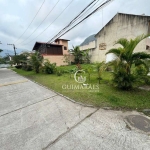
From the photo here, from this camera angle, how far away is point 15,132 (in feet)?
7.52

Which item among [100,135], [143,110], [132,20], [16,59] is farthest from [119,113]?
[16,59]

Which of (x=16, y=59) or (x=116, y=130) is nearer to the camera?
(x=116, y=130)

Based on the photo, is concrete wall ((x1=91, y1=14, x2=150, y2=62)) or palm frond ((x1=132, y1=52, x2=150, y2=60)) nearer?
palm frond ((x1=132, y1=52, x2=150, y2=60))

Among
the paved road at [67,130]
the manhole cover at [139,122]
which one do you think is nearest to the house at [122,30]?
the manhole cover at [139,122]

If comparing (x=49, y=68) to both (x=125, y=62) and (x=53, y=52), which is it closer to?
(x=125, y=62)

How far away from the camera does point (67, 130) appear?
2.27m

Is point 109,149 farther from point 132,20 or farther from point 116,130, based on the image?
point 132,20

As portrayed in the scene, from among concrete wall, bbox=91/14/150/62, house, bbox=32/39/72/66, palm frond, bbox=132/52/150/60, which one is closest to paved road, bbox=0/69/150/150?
palm frond, bbox=132/52/150/60

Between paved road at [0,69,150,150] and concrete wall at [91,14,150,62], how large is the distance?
12122 millimetres

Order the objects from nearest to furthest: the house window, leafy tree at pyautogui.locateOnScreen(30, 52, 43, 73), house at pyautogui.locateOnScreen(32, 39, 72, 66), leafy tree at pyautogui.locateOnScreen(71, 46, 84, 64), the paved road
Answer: the paved road
leafy tree at pyautogui.locateOnScreen(30, 52, 43, 73)
the house window
house at pyautogui.locateOnScreen(32, 39, 72, 66)
leafy tree at pyautogui.locateOnScreen(71, 46, 84, 64)

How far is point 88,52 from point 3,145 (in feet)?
60.9

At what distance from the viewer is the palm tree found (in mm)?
4074
